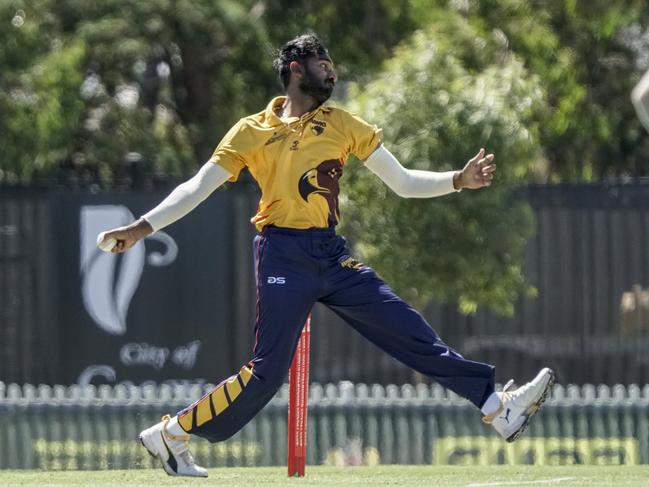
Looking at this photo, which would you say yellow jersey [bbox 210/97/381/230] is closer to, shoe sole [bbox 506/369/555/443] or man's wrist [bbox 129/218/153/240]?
man's wrist [bbox 129/218/153/240]

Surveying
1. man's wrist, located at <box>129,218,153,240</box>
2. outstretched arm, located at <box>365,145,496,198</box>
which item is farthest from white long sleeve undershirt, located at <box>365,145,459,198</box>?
man's wrist, located at <box>129,218,153,240</box>

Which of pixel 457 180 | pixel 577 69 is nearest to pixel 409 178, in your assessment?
pixel 457 180

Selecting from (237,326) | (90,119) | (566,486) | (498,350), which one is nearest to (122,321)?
(237,326)

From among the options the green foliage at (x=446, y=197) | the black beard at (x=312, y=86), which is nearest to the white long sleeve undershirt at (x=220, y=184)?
the black beard at (x=312, y=86)

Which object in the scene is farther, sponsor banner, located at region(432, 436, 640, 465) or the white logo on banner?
the white logo on banner

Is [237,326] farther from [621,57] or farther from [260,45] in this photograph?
[621,57]

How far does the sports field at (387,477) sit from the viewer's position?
6.44 metres

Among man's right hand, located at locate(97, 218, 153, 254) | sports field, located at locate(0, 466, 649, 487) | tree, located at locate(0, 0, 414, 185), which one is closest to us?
man's right hand, located at locate(97, 218, 153, 254)

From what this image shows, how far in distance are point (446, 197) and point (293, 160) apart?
5358 millimetres

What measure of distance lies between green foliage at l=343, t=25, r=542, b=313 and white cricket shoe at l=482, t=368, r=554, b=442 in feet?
15.9

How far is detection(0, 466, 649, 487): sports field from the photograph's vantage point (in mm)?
6441

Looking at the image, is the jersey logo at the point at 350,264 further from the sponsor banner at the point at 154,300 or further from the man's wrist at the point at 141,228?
the sponsor banner at the point at 154,300

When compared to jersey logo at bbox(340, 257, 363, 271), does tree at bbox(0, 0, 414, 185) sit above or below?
above

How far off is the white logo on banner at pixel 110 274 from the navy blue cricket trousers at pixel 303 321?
7.74 m
